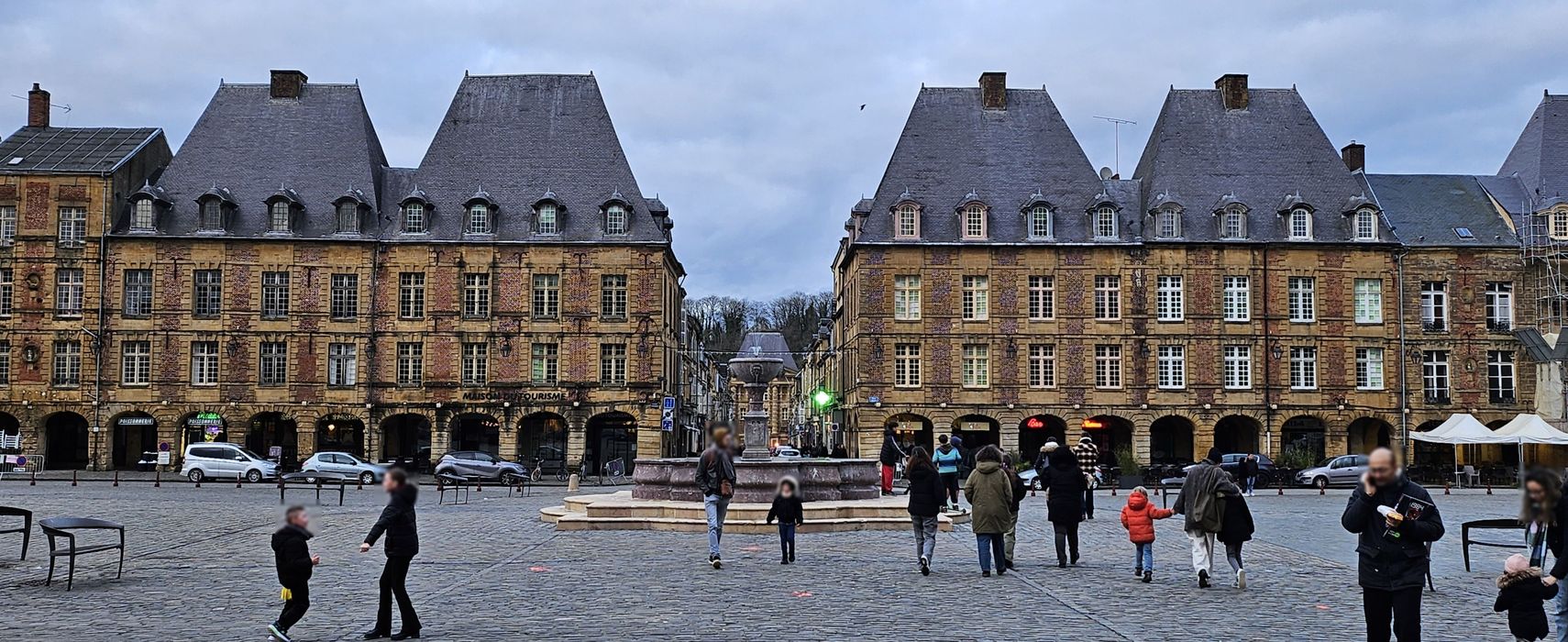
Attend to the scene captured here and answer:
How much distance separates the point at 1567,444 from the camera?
46.0 m

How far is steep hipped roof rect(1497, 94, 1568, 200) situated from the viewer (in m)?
54.3

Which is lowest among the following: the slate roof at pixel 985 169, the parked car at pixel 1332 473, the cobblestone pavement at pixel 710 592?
the parked car at pixel 1332 473

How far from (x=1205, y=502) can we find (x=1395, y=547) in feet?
17.7

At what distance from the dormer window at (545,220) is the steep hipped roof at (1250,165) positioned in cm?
2208

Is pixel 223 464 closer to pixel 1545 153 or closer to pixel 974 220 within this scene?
pixel 974 220

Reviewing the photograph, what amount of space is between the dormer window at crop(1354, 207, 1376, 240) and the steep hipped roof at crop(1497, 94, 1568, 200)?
7039 millimetres

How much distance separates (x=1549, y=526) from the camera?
28.8 ft

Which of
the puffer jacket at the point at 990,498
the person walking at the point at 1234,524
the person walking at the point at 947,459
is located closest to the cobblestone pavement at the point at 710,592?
the person walking at the point at 1234,524

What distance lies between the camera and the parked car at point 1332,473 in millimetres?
44312

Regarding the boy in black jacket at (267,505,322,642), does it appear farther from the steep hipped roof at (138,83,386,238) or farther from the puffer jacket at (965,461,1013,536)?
the steep hipped roof at (138,83,386,238)

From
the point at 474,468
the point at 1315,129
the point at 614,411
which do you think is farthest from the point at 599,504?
the point at 1315,129

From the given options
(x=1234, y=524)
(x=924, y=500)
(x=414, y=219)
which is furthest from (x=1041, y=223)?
(x=1234, y=524)

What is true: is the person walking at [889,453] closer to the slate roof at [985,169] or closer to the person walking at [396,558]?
the person walking at [396,558]

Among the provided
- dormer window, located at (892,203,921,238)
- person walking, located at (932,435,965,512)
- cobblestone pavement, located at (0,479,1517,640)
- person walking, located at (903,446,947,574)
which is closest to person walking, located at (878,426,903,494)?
person walking, located at (932,435,965,512)
